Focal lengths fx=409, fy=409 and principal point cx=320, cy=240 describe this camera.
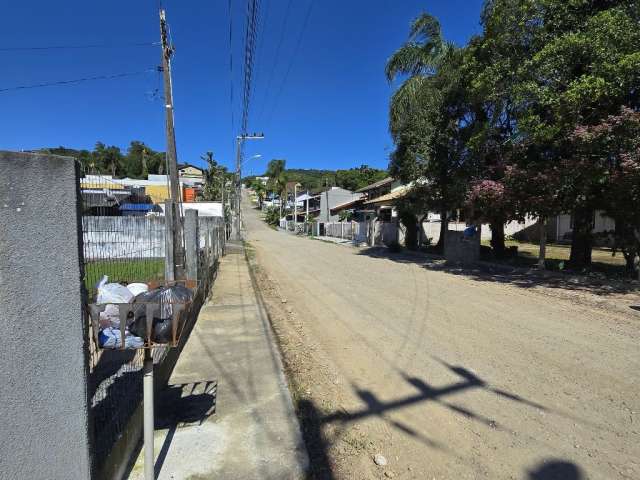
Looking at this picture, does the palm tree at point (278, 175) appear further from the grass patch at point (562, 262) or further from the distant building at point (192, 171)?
the grass patch at point (562, 262)

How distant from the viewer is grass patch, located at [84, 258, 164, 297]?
20.1 ft

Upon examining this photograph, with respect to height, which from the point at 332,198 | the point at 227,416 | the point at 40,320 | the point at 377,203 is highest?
the point at 332,198

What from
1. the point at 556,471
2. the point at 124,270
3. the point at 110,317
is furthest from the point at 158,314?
the point at 124,270

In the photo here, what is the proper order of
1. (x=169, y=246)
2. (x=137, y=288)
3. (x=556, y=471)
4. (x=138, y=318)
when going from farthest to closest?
(x=169, y=246)
(x=556, y=471)
(x=137, y=288)
(x=138, y=318)

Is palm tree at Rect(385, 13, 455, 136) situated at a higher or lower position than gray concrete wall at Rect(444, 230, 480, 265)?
higher

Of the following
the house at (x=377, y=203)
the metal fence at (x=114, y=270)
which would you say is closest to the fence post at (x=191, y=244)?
the metal fence at (x=114, y=270)

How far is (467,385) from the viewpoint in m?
4.61

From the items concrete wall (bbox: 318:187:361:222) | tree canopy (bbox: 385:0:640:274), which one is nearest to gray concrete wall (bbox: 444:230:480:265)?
tree canopy (bbox: 385:0:640:274)

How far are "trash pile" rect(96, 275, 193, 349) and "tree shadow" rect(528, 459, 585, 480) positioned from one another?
9.30ft

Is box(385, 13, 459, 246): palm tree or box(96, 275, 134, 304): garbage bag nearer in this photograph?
box(96, 275, 134, 304): garbage bag

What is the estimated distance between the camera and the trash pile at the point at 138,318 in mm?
2469

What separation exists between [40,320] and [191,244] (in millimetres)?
6412

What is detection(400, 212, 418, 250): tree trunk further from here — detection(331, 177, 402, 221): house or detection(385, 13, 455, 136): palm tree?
detection(385, 13, 455, 136): palm tree

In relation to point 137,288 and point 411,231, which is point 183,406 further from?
point 411,231
